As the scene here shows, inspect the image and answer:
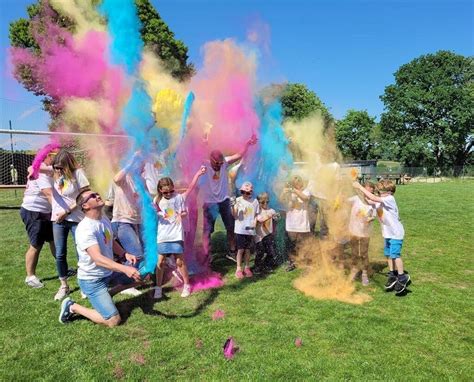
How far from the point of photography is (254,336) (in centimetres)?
419

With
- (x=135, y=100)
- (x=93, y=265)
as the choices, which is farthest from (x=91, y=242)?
(x=135, y=100)

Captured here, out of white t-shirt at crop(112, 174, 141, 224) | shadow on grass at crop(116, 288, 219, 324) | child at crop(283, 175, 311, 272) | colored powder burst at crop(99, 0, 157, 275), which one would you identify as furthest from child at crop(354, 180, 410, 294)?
white t-shirt at crop(112, 174, 141, 224)

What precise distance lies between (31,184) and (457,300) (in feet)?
19.5

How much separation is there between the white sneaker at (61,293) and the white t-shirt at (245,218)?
8.40 feet

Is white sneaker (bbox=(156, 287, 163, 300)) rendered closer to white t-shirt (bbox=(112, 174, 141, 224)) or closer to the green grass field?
the green grass field

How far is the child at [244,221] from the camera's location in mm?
6375

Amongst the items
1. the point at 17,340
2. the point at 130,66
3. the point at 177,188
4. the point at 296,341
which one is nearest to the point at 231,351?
the point at 296,341

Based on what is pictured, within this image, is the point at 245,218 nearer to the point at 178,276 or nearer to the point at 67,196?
the point at 178,276

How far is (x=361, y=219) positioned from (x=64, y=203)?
13.8 feet

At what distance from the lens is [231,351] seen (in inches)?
150

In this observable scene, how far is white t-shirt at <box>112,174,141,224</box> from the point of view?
17.9 feet

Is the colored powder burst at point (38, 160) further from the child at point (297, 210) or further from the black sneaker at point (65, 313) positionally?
the child at point (297, 210)

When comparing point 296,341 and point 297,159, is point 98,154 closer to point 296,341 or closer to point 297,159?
point 297,159

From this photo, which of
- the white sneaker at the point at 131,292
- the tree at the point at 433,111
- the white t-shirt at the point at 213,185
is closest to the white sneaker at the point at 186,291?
the white sneaker at the point at 131,292
